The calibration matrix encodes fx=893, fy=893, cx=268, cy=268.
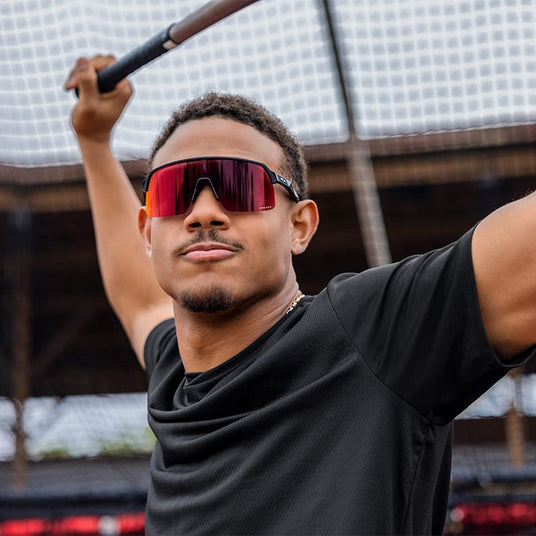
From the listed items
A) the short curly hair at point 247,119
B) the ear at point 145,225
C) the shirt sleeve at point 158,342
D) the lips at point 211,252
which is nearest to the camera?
the lips at point 211,252

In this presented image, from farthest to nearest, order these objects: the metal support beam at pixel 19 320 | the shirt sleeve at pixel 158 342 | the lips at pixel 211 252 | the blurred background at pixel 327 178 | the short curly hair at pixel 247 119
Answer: the metal support beam at pixel 19 320 → the blurred background at pixel 327 178 → the shirt sleeve at pixel 158 342 → the short curly hair at pixel 247 119 → the lips at pixel 211 252

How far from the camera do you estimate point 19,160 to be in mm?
4922

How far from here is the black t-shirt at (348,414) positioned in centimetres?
102

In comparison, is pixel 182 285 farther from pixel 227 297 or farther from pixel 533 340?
pixel 533 340

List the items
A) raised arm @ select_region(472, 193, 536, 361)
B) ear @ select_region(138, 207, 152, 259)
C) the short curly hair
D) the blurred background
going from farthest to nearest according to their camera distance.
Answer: the blurred background → ear @ select_region(138, 207, 152, 259) → the short curly hair → raised arm @ select_region(472, 193, 536, 361)

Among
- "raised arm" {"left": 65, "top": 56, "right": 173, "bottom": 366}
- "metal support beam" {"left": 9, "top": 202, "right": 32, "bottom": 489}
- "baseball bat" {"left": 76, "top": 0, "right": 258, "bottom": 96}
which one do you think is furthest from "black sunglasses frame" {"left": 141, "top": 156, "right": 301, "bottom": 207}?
"metal support beam" {"left": 9, "top": 202, "right": 32, "bottom": 489}

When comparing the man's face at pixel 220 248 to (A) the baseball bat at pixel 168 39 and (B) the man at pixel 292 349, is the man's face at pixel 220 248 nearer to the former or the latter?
(B) the man at pixel 292 349

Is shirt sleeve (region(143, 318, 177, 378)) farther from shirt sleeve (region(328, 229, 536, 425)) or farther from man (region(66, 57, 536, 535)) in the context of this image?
shirt sleeve (region(328, 229, 536, 425))

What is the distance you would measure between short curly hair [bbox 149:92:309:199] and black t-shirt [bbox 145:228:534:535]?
31cm

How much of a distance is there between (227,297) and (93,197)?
826 mm

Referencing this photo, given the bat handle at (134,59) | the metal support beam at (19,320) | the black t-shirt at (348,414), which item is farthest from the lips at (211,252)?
the metal support beam at (19,320)

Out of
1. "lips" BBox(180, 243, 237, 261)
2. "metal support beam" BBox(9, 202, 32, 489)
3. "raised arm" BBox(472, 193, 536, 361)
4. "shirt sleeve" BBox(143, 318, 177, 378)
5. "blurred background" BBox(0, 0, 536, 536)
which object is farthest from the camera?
"metal support beam" BBox(9, 202, 32, 489)

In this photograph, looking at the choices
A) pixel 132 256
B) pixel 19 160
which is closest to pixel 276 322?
pixel 132 256

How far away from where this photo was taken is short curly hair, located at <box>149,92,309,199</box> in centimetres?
135
